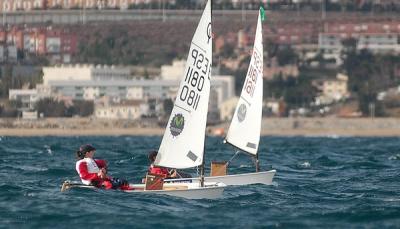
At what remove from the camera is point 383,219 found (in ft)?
124

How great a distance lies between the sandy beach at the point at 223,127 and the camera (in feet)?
583

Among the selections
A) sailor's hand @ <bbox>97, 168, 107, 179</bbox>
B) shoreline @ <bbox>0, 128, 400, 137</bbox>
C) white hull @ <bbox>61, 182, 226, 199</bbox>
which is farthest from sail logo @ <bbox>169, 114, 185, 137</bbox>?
shoreline @ <bbox>0, 128, 400, 137</bbox>

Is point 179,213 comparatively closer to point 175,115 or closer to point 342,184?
point 175,115

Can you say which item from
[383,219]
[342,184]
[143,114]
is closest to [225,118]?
[143,114]

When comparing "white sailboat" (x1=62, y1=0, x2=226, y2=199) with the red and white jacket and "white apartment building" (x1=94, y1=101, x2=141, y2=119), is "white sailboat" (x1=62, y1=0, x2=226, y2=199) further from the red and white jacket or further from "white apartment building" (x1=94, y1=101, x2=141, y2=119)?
"white apartment building" (x1=94, y1=101, x2=141, y2=119)

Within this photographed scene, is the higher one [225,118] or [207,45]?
[207,45]

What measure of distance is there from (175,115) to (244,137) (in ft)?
20.4

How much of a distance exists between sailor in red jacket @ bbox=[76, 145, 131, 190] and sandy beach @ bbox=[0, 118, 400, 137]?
13120 centimetres

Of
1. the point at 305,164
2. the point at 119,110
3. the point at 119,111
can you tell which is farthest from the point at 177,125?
the point at 119,110

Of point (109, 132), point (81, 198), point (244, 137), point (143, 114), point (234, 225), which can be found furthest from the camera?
point (143, 114)

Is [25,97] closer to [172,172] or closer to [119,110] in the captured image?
[119,110]

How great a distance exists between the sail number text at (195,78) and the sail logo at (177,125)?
43cm

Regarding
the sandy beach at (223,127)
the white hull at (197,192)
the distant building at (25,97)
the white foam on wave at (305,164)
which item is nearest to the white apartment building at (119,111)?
the sandy beach at (223,127)

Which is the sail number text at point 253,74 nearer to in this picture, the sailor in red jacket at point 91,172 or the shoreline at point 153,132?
the sailor in red jacket at point 91,172
